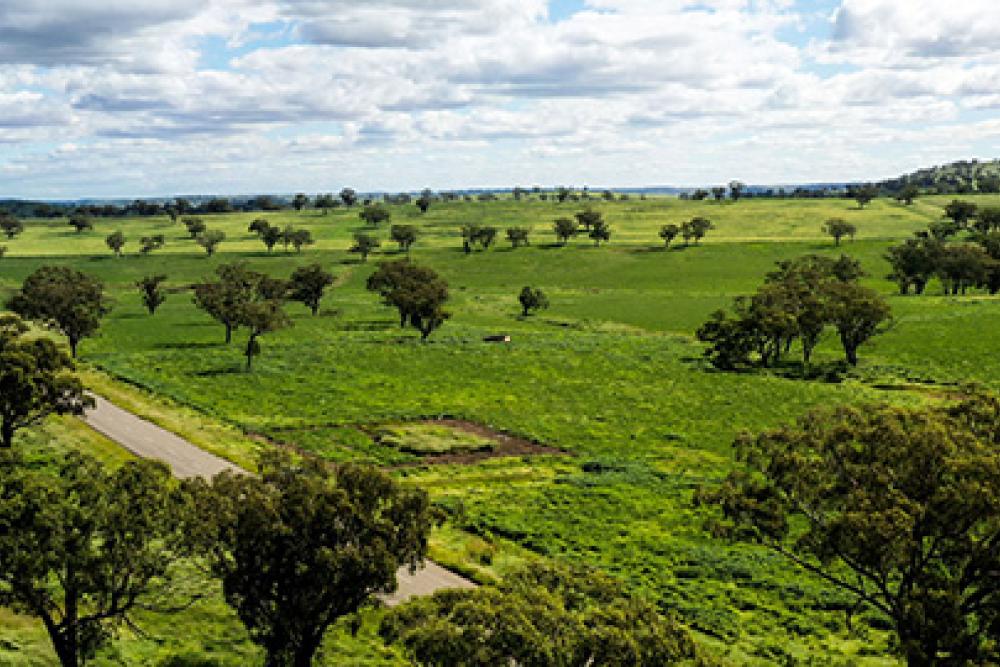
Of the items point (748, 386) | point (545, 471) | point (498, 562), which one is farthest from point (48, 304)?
point (748, 386)

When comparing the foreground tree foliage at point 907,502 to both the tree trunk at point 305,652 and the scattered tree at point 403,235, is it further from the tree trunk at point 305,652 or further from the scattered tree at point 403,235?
the scattered tree at point 403,235

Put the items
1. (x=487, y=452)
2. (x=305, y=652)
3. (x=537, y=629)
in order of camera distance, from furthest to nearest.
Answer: (x=487, y=452), (x=305, y=652), (x=537, y=629)

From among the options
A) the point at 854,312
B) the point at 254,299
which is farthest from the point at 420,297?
the point at 854,312

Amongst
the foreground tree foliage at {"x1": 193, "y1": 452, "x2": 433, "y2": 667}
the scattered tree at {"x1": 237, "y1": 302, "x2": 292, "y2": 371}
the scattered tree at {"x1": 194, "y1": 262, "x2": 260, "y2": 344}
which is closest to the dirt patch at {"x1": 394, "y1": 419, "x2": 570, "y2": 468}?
the scattered tree at {"x1": 237, "y1": 302, "x2": 292, "y2": 371}

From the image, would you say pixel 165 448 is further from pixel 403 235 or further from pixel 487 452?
pixel 403 235

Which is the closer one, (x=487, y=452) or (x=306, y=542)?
(x=306, y=542)

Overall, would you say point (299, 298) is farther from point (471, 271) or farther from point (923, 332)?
point (923, 332)
